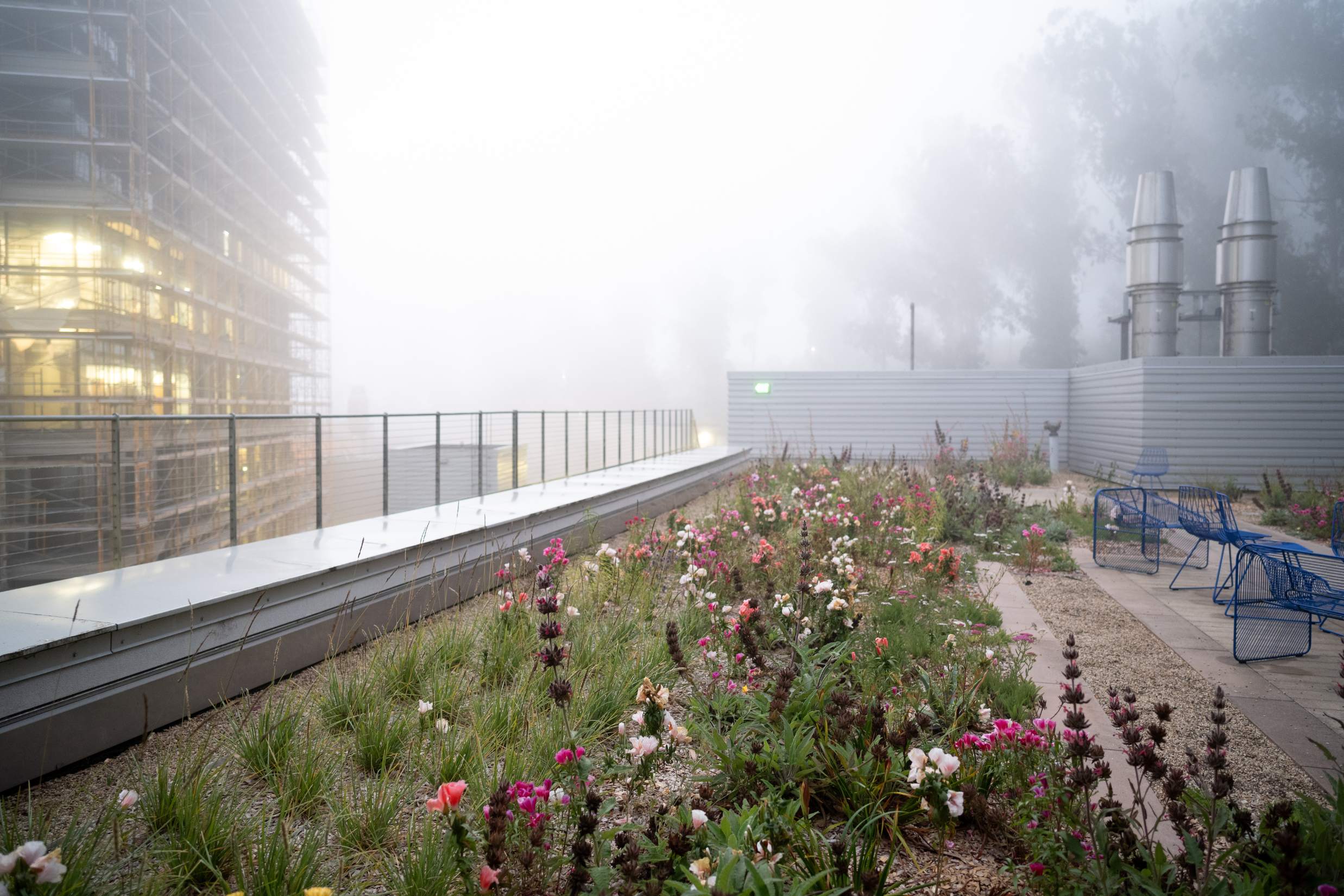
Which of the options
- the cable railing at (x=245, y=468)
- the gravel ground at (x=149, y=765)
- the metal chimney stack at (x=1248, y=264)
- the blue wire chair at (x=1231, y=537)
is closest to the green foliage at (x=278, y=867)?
the gravel ground at (x=149, y=765)

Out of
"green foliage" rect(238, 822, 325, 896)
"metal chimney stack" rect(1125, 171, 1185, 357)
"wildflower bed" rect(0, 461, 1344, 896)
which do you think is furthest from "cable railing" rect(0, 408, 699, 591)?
"metal chimney stack" rect(1125, 171, 1185, 357)

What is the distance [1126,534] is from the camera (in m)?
5.83

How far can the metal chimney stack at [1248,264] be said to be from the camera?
14.9m

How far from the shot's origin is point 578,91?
108562 mm

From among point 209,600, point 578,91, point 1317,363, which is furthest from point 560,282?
point 209,600

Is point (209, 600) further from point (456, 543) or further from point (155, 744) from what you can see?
point (456, 543)

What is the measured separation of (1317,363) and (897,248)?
4249 cm

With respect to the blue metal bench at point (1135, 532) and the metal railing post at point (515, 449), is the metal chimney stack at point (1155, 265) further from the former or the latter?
the metal railing post at point (515, 449)

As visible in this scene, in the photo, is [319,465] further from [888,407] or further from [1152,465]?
[888,407]

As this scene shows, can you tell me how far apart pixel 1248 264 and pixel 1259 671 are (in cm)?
1560

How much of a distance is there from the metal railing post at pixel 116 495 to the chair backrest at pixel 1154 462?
1141cm

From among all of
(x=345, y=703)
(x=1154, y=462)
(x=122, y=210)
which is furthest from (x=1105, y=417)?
(x=122, y=210)

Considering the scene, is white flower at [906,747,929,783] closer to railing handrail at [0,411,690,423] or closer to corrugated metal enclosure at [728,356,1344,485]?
railing handrail at [0,411,690,423]

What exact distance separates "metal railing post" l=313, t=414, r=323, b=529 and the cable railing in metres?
0.02
